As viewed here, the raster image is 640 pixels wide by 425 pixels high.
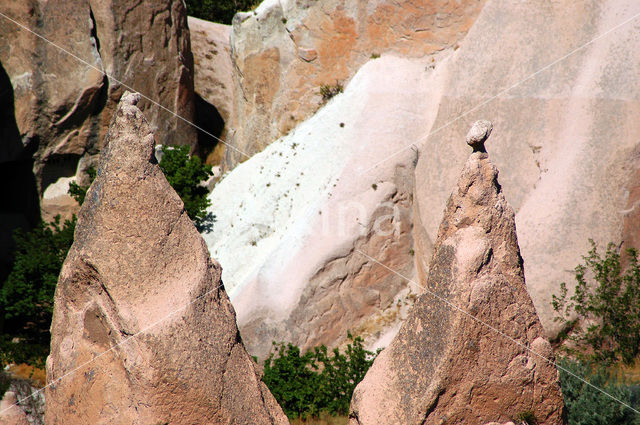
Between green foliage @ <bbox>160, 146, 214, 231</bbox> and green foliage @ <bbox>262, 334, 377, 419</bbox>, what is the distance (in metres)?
4.25

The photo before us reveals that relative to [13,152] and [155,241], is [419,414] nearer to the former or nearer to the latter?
[155,241]

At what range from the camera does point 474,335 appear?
608 cm

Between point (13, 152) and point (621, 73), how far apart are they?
37.5 ft

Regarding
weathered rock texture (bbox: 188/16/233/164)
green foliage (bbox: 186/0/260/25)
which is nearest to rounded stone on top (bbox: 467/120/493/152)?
weathered rock texture (bbox: 188/16/233/164)

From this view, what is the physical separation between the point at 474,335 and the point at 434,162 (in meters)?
6.05

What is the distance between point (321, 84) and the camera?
1475cm

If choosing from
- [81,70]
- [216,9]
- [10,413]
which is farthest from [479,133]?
[216,9]

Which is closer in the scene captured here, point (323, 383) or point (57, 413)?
point (57, 413)

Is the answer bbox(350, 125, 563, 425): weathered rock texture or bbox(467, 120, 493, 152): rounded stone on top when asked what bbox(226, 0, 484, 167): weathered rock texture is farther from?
Answer: bbox(350, 125, 563, 425): weathered rock texture

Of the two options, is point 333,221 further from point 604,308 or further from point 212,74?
point 212,74

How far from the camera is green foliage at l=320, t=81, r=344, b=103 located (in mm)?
14498

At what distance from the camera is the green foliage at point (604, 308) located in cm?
929

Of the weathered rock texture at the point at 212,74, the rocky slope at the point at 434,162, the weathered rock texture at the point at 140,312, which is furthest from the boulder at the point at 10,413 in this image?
the weathered rock texture at the point at 212,74

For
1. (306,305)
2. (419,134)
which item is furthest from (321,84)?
(306,305)
